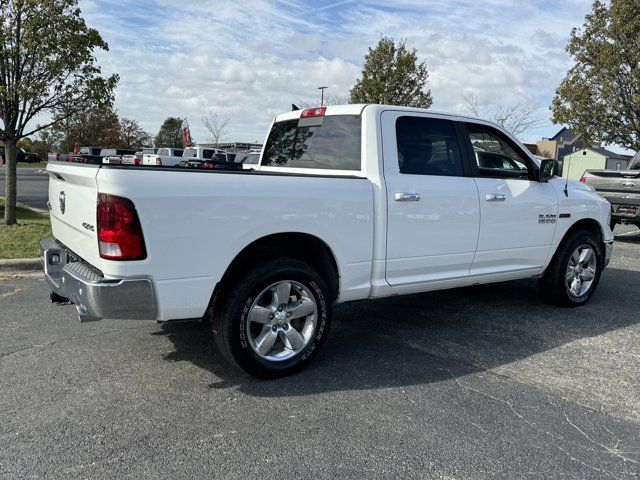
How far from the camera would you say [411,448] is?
2.88 meters

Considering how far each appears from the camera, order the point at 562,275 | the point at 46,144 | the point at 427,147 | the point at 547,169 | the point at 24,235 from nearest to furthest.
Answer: the point at 427,147
the point at 547,169
the point at 562,275
the point at 24,235
the point at 46,144

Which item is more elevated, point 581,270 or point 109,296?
point 109,296

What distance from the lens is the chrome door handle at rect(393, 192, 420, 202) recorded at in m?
4.04

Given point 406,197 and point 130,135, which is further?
point 130,135

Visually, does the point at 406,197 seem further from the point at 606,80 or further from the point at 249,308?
the point at 606,80

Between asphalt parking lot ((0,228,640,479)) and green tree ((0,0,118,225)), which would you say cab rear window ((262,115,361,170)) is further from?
green tree ((0,0,118,225))

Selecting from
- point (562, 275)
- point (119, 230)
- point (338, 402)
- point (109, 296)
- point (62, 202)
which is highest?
point (62, 202)

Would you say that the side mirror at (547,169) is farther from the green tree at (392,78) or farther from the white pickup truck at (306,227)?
the green tree at (392,78)

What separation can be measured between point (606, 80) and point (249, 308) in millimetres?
17027

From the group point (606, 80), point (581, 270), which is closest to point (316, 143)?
point (581, 270)

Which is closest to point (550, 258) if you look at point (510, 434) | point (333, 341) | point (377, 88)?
point (333, 341)

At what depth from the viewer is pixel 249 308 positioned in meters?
3.51

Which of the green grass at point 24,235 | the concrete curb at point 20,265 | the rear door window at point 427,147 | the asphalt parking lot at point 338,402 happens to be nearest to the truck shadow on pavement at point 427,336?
the asphalt parking lot at point 338,402

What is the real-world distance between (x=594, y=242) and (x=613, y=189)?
5.65 meters
